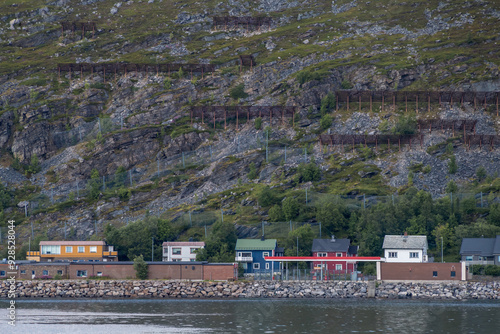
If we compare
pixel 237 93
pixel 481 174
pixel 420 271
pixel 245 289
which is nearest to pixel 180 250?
pixel 245 289

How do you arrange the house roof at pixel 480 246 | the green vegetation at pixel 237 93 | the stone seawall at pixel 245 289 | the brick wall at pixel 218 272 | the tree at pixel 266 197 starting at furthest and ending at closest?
1. the green vegetation at pixel 237 93
2. the tree at pixel 266 197
3. the house roof at pixel 480 246
4. the brick wall at pixel 218 272
5. the stone seawall at pixel 245 289

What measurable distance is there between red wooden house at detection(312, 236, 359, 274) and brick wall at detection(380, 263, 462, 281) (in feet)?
22.1

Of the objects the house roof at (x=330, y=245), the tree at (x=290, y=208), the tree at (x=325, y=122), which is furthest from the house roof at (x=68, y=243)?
the tree at (x=325, y=122)

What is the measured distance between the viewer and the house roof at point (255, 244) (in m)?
116

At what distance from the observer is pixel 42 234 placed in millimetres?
130375

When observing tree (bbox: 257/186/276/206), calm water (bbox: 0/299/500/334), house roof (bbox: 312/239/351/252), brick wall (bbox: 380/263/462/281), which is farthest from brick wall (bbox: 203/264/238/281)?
tree (bbox: 257/186/276/206)

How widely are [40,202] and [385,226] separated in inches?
2420

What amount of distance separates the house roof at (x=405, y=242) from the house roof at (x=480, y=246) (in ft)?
19.4

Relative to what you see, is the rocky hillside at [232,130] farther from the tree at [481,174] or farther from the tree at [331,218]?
the tree at [331,218]

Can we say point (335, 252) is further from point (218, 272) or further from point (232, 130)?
point (232, 130)

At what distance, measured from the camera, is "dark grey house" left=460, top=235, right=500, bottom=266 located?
111 metres

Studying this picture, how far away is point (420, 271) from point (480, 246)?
12.1 meters

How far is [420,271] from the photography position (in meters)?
105

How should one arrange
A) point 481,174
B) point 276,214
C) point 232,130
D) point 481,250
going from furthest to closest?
point 232,130 < point 481,174 < point 276,214 < point 481,250
